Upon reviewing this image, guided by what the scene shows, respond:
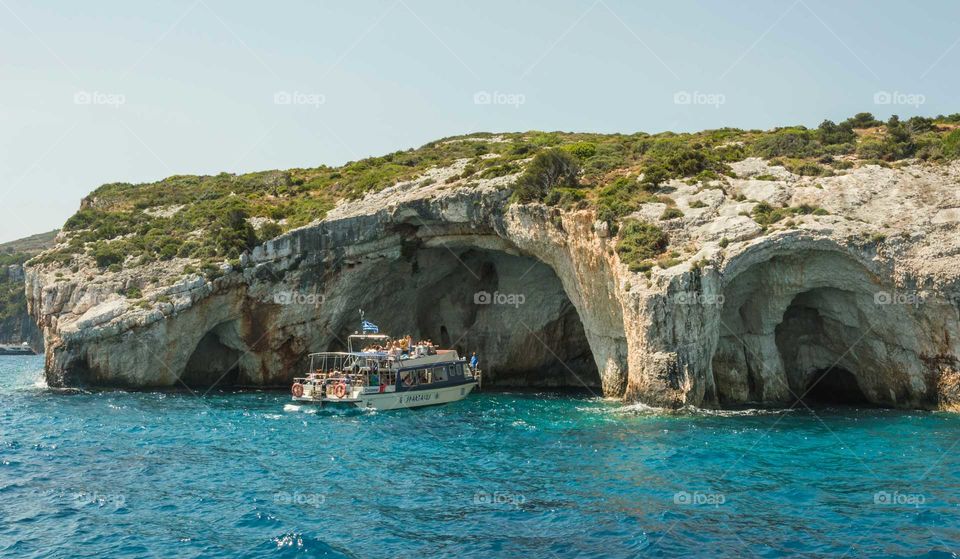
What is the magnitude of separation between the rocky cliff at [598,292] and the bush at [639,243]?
0.34 metres

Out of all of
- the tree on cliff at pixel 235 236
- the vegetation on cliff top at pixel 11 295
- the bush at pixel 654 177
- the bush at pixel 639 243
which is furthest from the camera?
the vegetation on cliff top at pixel 11 295

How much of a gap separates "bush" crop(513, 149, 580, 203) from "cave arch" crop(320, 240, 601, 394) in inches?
223

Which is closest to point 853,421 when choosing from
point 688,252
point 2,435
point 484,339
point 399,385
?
point 688,252

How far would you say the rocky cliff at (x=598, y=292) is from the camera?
36.4 meters

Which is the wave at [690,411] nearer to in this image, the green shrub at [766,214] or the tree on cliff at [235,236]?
the green shrub at [766,214]

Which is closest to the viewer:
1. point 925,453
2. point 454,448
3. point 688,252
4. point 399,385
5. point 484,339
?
point 925,453

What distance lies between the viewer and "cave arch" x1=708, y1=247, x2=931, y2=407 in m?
36.9

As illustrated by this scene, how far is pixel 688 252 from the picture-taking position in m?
38.2

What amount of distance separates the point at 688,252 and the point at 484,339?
20.0m

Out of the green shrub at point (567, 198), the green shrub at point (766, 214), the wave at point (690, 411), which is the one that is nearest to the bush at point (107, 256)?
the green shrub at point (567, 198)

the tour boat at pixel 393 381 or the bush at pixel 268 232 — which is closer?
the tour boat at pixel 393 381

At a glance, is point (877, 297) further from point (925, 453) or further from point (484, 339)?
point (484, 339)

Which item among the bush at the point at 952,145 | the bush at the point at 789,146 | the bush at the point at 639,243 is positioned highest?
the bush at the point at 789,146

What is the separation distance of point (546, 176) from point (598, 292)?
30.6ft
